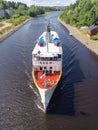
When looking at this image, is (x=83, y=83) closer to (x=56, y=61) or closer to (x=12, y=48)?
(x=56, y=61)

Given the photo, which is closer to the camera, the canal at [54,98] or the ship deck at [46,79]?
the canal at [54,98]

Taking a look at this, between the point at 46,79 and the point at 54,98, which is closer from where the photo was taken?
the point at 54,98

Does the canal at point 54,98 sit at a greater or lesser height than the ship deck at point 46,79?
lesser

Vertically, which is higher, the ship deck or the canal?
the ship deck

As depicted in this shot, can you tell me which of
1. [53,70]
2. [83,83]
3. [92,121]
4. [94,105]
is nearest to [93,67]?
[83,83]

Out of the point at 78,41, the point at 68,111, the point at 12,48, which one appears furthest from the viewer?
the point at 78,41

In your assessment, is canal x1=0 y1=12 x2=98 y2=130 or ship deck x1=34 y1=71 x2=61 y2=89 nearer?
canal x1=0 y1=12 x2=98 y2=130

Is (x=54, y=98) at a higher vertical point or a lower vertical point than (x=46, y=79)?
lower

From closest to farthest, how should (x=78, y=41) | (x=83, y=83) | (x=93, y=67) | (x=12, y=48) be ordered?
1. (x=83, y=83)
2. (x=93, y=67)
3. (x=12, y=48)
4. (x=78, y=41)
